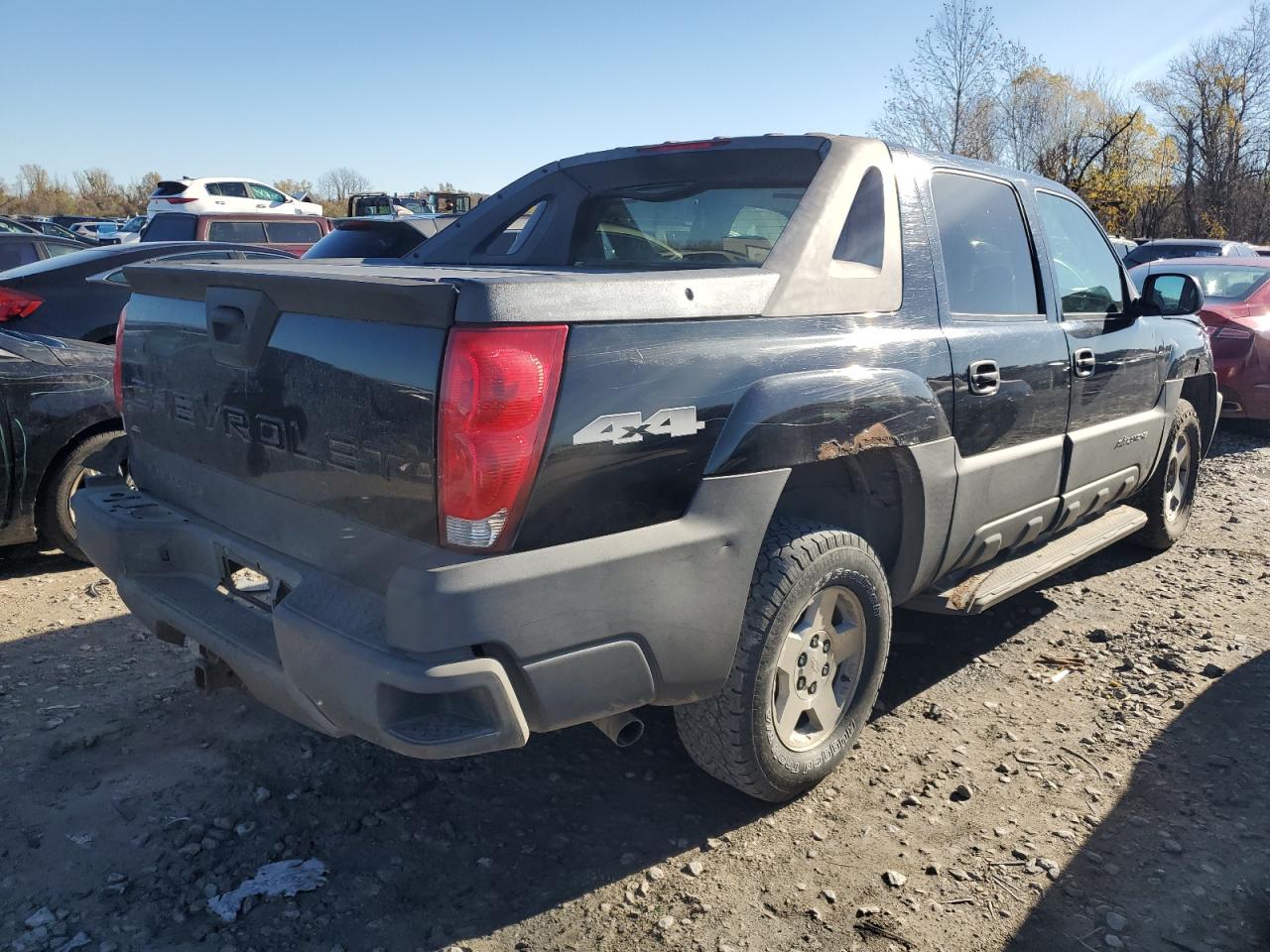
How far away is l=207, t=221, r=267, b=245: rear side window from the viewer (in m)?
13.9

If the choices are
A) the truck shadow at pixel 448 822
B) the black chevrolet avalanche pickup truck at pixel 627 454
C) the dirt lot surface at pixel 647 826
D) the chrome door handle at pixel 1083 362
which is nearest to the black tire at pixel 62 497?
the dirt lot surface at pixel 647 826

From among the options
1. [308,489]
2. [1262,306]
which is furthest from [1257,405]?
[308,489]

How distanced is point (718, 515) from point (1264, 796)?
2085 mm

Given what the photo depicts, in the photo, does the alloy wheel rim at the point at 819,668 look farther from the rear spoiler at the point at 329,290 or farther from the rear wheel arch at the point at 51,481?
the rear wheel arch at the point at 51,481

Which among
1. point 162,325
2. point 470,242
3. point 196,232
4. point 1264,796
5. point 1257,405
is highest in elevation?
point 196,232

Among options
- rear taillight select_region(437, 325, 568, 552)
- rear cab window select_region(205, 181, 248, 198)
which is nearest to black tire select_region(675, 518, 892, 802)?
rear taillight select_region(437, 325, 568, 552)

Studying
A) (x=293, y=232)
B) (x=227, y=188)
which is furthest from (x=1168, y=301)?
(x=227, y=188)

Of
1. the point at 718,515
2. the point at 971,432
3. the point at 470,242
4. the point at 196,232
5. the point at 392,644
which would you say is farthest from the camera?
the point at 196,232

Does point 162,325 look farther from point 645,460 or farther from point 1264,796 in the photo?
point 1264,796

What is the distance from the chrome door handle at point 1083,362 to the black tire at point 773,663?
1.51m

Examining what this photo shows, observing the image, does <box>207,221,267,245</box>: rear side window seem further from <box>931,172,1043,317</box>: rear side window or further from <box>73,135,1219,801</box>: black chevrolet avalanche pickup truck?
<box>931,172,1043,317</box>: rear side window

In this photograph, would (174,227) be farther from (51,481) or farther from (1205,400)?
(1205,400)

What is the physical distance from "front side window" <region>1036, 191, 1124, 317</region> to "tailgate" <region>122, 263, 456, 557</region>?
295 centimetres

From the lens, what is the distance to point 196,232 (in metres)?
13.3
